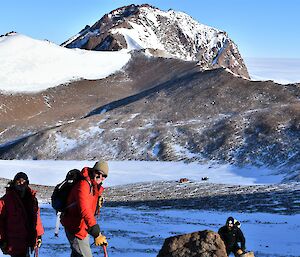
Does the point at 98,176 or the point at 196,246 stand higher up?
the point at 98,176

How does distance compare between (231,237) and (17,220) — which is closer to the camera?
(17,220)

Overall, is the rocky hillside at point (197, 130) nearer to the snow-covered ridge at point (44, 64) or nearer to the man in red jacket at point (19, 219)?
the snow-covered ridge at point (44, 64)

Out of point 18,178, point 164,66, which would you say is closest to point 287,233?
point 18,178

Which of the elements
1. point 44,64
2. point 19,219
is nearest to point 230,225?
point 19,219

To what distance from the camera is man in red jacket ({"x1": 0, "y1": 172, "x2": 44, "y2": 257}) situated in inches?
384

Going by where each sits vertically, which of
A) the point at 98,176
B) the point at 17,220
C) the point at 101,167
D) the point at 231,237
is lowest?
the point at 231,237

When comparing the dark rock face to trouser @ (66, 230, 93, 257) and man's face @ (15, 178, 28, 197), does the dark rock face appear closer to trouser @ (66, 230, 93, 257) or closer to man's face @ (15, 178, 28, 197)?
trouser @ (66, 230, 93, 257)

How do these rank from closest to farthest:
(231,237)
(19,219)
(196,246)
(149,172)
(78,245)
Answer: (78,245) → (19,219) → (196,246) → (231,237) → (149,172)

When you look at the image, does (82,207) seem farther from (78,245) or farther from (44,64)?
(44,64)

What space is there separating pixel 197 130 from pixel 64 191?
64.0m

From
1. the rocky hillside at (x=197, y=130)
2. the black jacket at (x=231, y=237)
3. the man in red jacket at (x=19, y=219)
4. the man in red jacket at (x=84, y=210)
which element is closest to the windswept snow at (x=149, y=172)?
the rocky hillside at (x=197, y=130)

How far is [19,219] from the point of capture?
385 inches

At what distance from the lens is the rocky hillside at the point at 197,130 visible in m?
63.1

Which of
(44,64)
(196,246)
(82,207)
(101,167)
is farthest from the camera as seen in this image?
(44,64)
